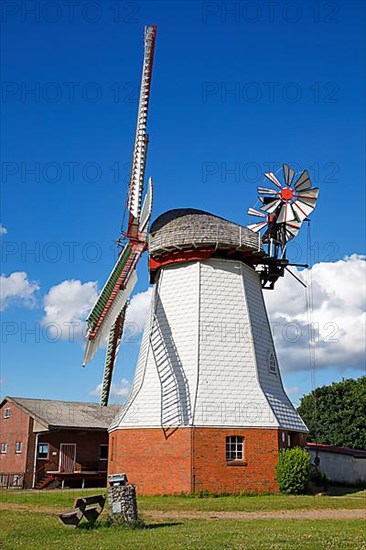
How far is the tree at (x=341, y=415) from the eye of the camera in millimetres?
47594

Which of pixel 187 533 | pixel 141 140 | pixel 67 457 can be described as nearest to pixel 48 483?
pixel 67 457

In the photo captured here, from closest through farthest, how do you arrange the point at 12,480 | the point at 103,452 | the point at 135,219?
the point at 135,219
the point at 12,480
the point at 103,452

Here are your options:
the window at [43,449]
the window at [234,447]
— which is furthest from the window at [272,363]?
the window at [43,449]

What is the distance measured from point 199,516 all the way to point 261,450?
6.07 metres

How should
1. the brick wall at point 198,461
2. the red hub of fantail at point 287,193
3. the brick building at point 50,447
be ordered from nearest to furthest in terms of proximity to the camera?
the brick wall at point 198,461, the red hub of fantail at point 287,193, the brick building at point 50,447

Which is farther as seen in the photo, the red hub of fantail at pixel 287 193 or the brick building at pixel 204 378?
the red hub of fantail at pixel 287 193

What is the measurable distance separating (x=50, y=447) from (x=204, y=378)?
11507 millimetres

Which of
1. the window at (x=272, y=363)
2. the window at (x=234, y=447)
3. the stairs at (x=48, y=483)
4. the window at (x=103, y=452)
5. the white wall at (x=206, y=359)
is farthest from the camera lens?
the window at (x=103, y=452)

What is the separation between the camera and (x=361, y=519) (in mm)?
15820

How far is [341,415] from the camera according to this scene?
4831 cm

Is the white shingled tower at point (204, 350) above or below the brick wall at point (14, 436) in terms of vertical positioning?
above

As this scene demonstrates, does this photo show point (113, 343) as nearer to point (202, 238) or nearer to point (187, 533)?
point (202, 238)

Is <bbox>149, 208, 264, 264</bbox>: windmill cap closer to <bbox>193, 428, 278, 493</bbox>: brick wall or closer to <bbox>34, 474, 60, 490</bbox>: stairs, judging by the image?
<bbox>193, 428, 278, 493</bbox>: brick wall

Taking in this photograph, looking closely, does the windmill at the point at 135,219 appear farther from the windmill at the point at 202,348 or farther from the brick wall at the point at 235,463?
the brick wall at the point at 235,463
